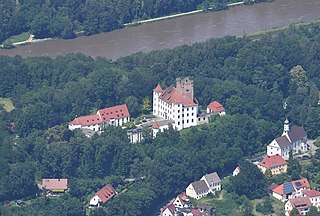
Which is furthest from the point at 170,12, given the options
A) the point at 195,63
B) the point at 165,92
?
the point at 165,92

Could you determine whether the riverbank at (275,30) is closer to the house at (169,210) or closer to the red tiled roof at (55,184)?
the red tiled roof at (55,184)

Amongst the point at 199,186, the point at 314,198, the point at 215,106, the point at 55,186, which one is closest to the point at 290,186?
the point at 314,198

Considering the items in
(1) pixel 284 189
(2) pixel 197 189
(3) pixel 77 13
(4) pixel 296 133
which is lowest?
(1) pixel 284 189

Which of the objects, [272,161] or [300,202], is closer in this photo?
[300,202]

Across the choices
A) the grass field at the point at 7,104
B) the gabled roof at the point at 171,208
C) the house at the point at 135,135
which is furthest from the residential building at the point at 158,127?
the grass field at the point at 7,104

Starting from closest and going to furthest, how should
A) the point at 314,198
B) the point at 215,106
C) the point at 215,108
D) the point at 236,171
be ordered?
1. the point at 314,198
2. the point at 236,171
3. the point at 215,108
4. the point at 215,106

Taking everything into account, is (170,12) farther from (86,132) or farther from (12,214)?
(12,214)

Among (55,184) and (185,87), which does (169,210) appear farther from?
(185,87)
